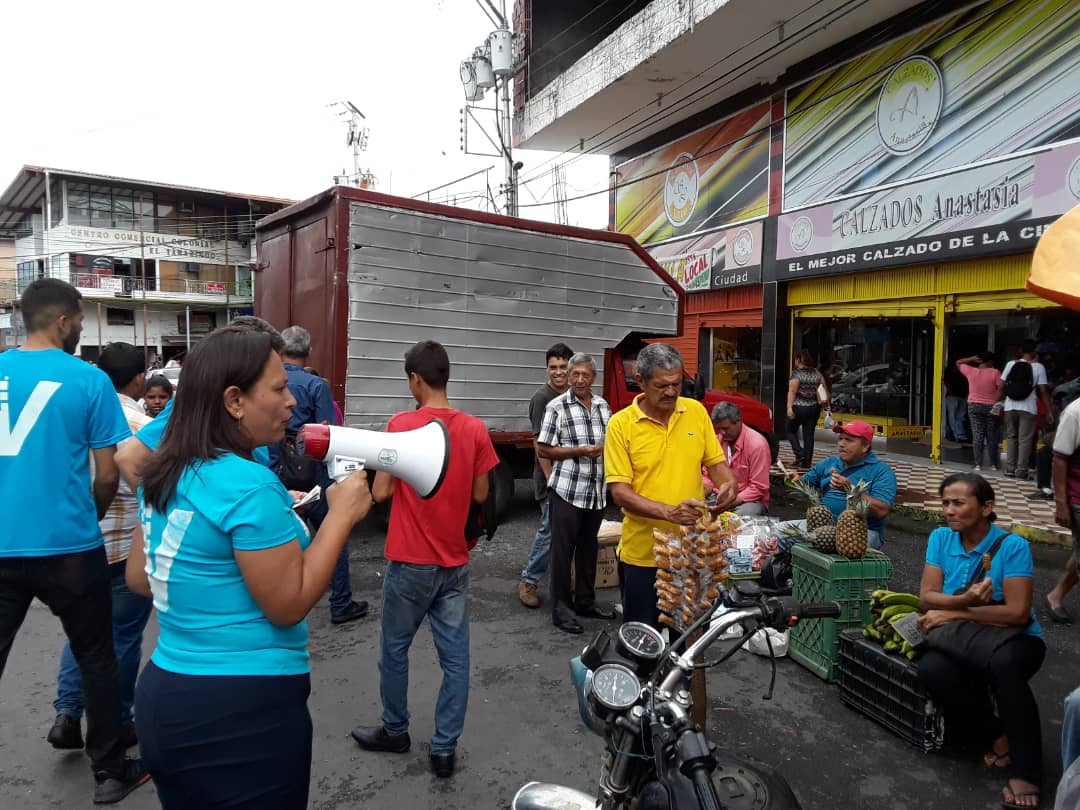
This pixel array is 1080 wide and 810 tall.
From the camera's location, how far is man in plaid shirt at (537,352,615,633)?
15.1ft

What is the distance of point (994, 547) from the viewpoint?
3160 mm

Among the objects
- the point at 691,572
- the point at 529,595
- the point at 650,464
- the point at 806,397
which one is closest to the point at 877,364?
the point at 806,397

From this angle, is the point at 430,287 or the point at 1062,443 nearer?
the point at 1062,443

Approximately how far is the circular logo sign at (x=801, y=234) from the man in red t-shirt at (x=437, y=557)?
32.5 ft

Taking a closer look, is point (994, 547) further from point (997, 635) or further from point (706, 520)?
point (706, 520)

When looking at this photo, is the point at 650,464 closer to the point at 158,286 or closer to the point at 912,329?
the point at 912,329

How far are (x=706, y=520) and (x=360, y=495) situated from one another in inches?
58.4

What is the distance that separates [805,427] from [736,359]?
4.25 meters

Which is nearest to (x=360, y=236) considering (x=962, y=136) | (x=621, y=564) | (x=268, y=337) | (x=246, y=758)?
(x=621, y=564)

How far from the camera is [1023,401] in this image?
8.76m

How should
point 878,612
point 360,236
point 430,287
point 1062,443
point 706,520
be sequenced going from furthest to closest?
point 430,287
point 360,236
point 1062,443
point 878,612
point 706,520

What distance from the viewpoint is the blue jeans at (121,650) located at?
3.04 m

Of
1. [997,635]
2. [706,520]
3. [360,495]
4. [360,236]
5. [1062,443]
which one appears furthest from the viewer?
[360,236]

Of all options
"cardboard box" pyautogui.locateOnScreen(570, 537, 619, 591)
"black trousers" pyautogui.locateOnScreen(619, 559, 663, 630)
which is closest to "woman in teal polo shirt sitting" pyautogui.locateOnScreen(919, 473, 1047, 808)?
"black trousers" pyautogui.locateOnScreen(619, 559, 663, 630)
